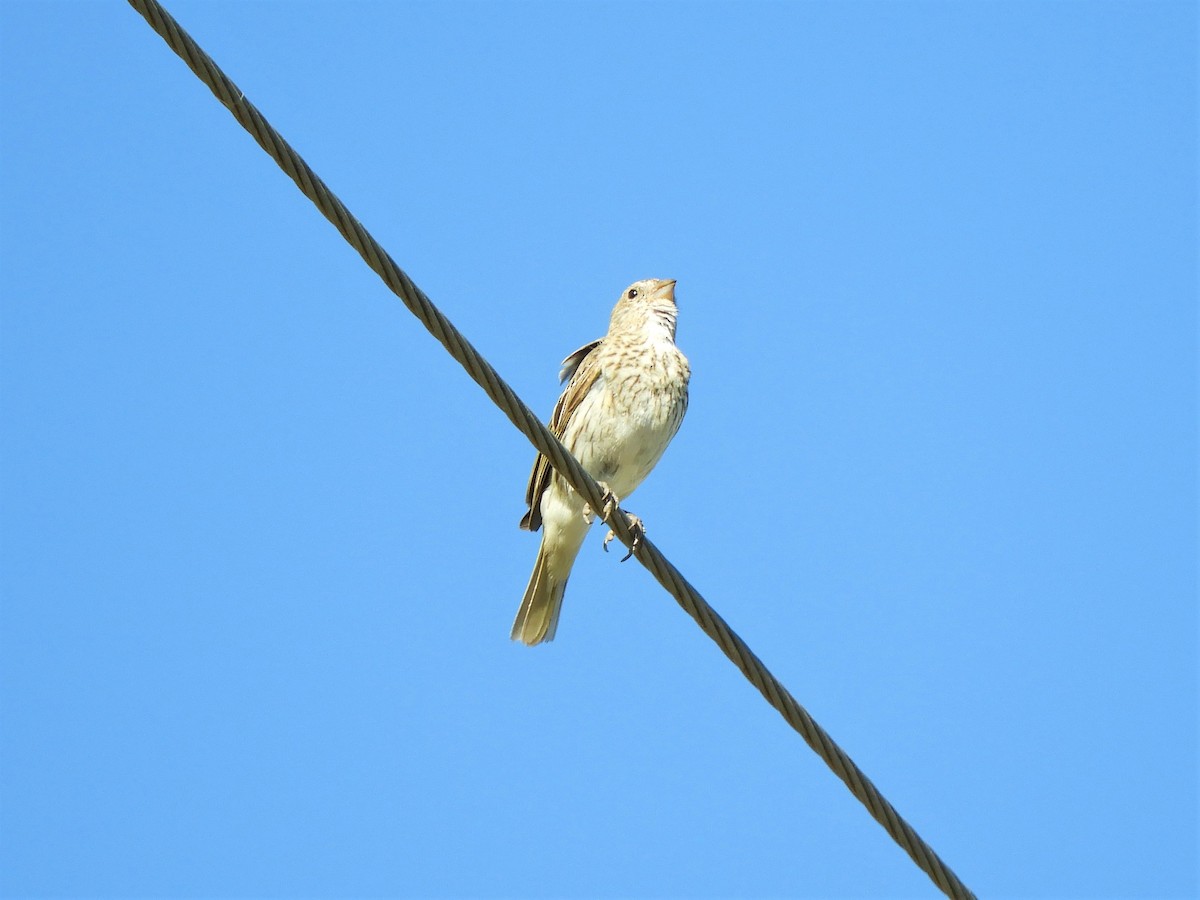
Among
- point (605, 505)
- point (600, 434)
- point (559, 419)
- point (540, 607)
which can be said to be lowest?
point (605, 505)

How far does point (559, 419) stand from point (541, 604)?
3.27 ft

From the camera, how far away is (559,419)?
8094mm

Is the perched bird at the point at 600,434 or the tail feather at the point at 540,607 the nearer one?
the perched bird at the point at 600,434

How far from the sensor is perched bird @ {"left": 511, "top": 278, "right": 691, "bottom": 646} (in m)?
7.73

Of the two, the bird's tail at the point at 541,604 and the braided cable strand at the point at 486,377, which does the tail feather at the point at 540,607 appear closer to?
the bird's tail at the point at 541,604

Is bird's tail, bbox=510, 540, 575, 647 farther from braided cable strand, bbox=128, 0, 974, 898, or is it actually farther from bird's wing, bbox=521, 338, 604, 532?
braided cable strand, bbox=128, 0, 974, 898

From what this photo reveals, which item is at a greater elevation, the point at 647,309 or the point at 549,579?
the point at 647,309

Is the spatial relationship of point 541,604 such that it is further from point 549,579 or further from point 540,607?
point 549,579

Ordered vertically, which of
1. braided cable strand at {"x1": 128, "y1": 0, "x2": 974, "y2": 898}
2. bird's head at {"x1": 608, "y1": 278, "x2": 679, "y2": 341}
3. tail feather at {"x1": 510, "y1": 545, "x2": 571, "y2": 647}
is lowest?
braided cable strand at {"x1": 128, "y1": 0, "x2": 974, "y2": 898}

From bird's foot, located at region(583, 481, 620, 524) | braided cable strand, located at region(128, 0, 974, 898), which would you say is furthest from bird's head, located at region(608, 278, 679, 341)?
braided cable strand, located at region(128, 0, 974, 898)

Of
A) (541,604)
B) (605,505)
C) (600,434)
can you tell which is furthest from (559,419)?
(605,505)

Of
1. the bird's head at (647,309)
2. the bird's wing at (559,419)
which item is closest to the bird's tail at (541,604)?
the bird's wing at (559,419)

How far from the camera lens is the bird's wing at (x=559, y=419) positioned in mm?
7941

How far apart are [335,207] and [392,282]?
29 cm
